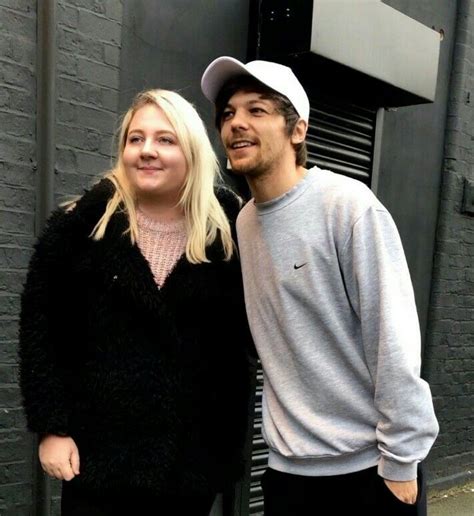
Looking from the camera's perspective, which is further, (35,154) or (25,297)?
(35,154)

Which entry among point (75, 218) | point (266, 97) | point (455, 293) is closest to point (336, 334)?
point (266, 97)

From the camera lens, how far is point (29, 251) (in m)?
3.11

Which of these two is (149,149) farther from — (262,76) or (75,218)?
(262,76)

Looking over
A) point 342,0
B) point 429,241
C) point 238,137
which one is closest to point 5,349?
point 238,137

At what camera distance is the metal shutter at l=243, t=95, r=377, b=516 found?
3859mm

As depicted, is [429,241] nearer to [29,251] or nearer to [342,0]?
[342,0]

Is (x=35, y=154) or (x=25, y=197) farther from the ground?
(x=35, y=154)

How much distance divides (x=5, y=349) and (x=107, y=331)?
1330 mm

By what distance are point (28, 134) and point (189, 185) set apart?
4.25 ft

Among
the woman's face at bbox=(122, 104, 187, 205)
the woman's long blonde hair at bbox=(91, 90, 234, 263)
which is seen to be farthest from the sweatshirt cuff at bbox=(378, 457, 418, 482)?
the woman's face at bbox=(122, 104, 187, 205)

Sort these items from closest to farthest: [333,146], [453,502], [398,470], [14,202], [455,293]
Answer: [398,470] < [14,202] < [333,146] < [453,502] < [455,293]

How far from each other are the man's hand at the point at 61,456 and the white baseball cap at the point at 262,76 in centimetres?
120

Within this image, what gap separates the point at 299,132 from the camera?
211 cm

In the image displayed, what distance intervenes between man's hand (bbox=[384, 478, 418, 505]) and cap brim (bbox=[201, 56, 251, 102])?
129 centimetres
